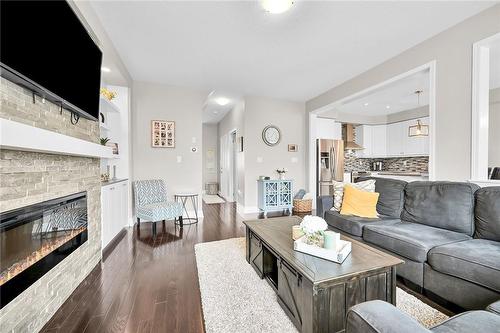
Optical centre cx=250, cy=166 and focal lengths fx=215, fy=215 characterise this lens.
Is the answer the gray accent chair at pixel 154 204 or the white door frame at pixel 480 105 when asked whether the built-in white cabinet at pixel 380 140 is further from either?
the gray accent chair at pixel 154 204

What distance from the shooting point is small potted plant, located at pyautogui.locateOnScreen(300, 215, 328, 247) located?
4.87 ft

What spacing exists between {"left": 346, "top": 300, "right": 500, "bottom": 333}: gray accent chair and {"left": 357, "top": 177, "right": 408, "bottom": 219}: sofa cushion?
1723 mm

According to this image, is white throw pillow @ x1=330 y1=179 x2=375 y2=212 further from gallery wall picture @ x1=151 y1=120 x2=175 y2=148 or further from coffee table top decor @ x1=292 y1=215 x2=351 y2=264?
gallery wall picture @ x1=151 y1=120 x2=175 y2=148

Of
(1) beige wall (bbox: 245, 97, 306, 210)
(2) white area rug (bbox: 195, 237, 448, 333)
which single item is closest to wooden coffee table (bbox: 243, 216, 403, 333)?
(2) white area rug (bbox: 195, 237, 448, 333)

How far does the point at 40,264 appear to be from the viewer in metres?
1.37

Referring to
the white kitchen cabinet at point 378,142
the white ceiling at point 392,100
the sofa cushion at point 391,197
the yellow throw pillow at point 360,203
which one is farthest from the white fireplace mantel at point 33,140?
the white kitchen cabinet at point 378,142

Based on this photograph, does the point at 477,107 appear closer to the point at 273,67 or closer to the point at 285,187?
the point at 273,67

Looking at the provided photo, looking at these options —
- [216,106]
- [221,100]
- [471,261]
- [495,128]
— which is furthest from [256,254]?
[495,128]

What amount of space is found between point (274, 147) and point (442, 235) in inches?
134

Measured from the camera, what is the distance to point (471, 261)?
4.66 feet

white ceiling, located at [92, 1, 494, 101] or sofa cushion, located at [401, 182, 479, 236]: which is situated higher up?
white ceiling, located at [92, 1, 494, 101]

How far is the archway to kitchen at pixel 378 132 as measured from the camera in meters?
4.55

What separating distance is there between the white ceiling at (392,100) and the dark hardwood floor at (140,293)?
3865mm

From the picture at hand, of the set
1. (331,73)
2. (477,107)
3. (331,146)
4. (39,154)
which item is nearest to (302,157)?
(331,146)
